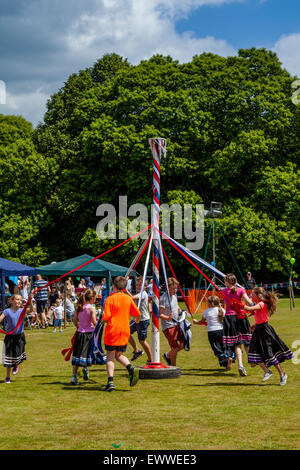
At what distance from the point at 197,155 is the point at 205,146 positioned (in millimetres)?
887

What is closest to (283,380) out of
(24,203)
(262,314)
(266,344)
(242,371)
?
(266,344)

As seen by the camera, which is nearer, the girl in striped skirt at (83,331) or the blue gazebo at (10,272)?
the girl in striped skirt at (83,331)

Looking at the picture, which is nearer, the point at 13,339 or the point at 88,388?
the point at 88,388

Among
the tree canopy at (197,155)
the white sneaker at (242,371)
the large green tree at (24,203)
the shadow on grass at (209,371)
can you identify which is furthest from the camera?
the large green tree at (24,203)

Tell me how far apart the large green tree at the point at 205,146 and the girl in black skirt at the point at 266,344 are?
2360 centimetres

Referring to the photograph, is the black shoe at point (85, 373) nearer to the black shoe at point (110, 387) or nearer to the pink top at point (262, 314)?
the black shoe at point (110, 387)

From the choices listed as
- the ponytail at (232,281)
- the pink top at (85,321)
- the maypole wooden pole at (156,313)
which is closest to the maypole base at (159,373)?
the maypole wooden pole at (156,313)

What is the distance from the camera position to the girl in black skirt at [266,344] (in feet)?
33.1

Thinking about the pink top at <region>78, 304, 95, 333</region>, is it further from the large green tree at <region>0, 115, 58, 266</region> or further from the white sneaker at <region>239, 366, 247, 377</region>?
the large green tree at <region>0, 115, 58, 266</region>

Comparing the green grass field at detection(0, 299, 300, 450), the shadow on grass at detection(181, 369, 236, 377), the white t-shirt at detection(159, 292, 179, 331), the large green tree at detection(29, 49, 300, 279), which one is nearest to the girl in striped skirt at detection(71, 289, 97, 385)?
the green grass field at detection(0, 299, 300, 450)

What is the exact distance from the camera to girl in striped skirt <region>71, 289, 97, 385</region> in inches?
420

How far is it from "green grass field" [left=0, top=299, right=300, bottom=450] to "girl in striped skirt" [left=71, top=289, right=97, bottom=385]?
1.33 feet

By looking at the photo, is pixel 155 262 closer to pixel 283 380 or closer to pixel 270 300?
pixel 270 300

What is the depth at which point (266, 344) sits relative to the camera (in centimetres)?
1012
